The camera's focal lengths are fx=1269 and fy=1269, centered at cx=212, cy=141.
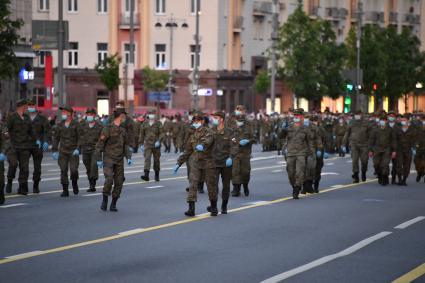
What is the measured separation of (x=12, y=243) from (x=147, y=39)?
68.4 metres

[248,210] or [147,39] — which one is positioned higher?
[147,39]

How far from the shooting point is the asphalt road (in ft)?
45.1

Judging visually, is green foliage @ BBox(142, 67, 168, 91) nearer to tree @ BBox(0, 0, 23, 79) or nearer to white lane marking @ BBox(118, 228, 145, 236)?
tree @ BBox(0, 0, 23, 79)

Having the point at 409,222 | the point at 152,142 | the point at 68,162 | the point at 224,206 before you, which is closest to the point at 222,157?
the point at 224,206

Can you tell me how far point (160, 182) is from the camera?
29.9 m

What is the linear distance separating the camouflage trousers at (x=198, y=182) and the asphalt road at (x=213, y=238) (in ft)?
1.21

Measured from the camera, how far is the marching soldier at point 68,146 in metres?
24.8

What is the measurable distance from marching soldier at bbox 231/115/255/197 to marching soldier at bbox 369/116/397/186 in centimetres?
526

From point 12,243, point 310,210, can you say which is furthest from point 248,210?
point 12,243

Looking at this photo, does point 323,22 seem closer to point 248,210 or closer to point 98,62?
point 98,62

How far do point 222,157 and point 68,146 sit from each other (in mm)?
4564

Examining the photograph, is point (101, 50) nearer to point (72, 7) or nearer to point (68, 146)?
point (72, 7)

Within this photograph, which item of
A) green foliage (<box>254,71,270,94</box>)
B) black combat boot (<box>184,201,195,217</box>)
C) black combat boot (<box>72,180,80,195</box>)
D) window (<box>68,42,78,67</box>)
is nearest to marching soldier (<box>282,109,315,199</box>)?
black combat boot (<box>72,180,80,195</box>)

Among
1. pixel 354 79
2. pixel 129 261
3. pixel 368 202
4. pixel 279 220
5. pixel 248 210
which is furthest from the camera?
pixel 354 79
